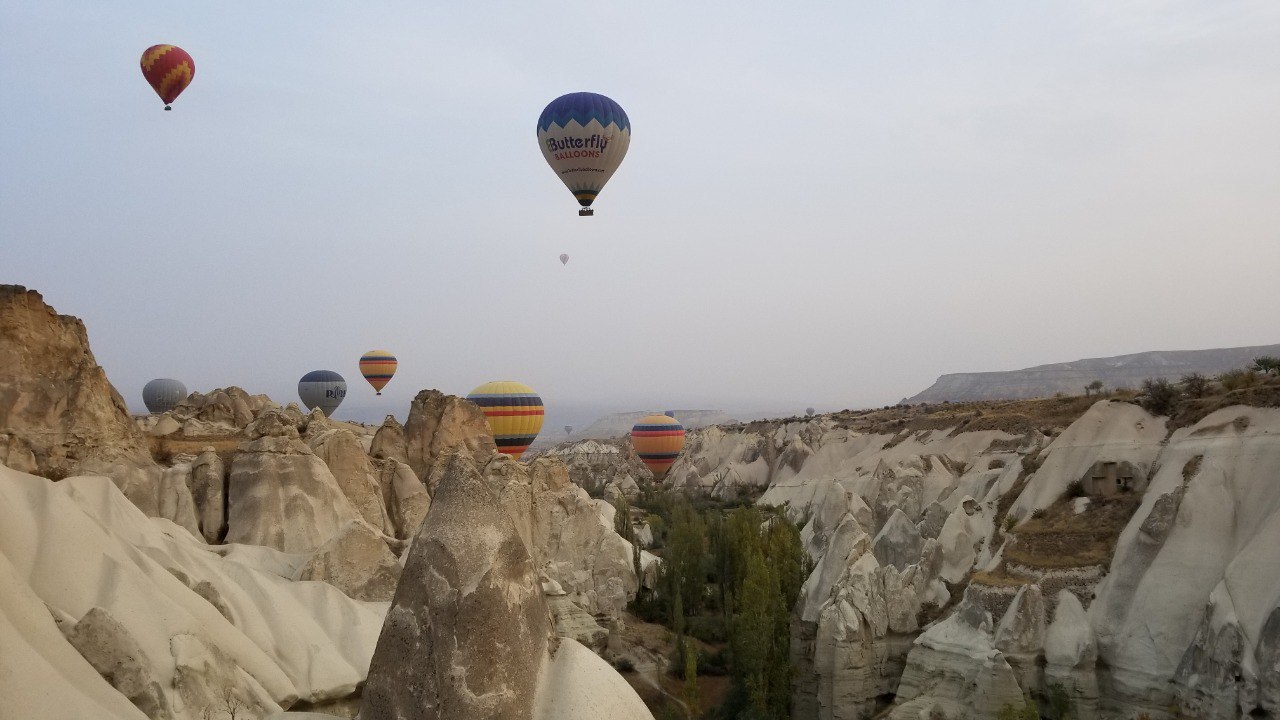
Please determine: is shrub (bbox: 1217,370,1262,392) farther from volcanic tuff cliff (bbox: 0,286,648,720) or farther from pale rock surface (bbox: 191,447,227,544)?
pale rock surface (bbox: 191,447,227,544)

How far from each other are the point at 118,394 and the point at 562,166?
17.0 metres

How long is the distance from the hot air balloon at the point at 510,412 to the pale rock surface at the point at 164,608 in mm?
18016

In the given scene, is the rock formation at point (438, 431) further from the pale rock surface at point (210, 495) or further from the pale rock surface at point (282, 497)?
the pale rock surface at point (210, 495)

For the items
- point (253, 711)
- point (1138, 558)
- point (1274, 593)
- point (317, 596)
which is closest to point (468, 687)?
point (253, 711)

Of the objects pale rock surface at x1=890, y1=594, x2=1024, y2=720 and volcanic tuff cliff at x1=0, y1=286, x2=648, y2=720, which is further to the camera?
pale rock surface at x1=890, y1=594, x2=1024, y2=720

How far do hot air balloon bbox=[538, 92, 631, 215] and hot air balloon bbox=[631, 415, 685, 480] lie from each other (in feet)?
91.4

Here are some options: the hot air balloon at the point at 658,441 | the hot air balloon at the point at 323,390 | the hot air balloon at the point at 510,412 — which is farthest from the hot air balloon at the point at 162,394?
the hot air balloon at the point at 510,412

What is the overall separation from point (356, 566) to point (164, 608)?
16.5ft

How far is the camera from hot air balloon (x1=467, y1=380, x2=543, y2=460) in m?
33.8

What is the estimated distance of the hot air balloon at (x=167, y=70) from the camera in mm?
31891

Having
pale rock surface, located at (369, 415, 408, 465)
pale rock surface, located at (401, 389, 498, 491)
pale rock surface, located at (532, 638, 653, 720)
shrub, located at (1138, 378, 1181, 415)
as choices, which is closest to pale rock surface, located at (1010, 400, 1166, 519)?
shrub, located at (1138, 378, 1181, 415)

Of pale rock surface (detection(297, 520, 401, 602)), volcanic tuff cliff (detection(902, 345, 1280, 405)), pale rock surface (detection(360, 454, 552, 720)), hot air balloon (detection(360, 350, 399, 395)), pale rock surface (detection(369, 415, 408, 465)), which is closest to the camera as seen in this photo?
pale rock surface (detection(360, 454, 552, 720))

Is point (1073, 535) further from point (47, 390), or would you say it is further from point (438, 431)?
point (47, 390)

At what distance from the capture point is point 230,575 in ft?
48.9
